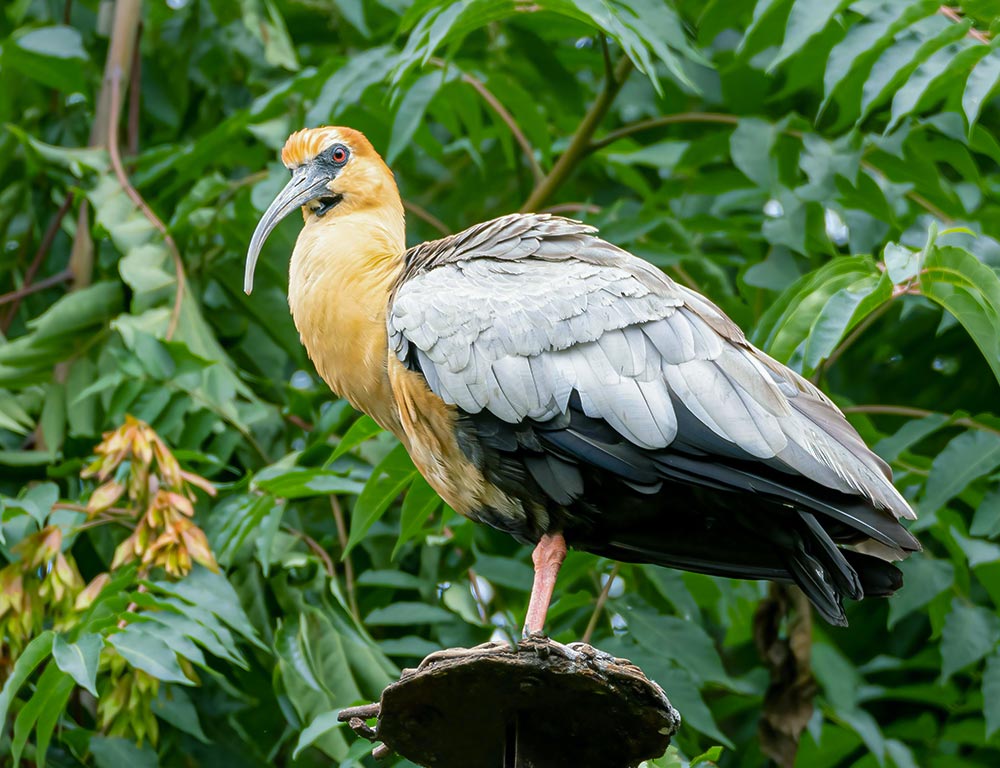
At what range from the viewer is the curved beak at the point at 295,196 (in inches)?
189

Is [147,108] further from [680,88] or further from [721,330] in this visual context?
[721,330]

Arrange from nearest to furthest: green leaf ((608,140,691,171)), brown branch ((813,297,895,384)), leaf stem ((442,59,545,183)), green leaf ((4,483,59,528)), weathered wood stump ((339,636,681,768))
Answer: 1. weathered wood stump ((339,636,681,768))
2. green leaf ((4,483,59,528))
3. brown branch ((813,297,895,384))
4. leaf stem ((442,59,545,183))
5. green leaf ((608,140,691,171))

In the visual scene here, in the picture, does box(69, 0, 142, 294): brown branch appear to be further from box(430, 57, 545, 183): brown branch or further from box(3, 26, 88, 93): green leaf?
box(430, 57, 545, 183): brown branch

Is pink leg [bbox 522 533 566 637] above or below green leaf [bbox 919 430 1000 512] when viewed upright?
above

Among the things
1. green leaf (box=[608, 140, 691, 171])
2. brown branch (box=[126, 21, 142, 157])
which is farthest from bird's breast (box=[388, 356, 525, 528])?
brown branch (box=[126, 21, 142, 157])

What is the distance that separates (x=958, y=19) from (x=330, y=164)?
2176mm

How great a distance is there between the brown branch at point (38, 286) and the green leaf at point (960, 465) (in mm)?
3730

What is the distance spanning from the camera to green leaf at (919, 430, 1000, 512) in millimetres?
4828

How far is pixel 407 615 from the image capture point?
16.8 feet

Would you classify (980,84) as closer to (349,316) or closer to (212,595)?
(349,316)

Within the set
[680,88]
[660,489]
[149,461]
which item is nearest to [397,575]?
[149,461]

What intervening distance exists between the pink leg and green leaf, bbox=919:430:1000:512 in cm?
138

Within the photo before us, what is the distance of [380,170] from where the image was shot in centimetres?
500

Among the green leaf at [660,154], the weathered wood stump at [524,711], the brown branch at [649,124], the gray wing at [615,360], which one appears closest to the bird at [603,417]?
the gray wing at [615,360]
